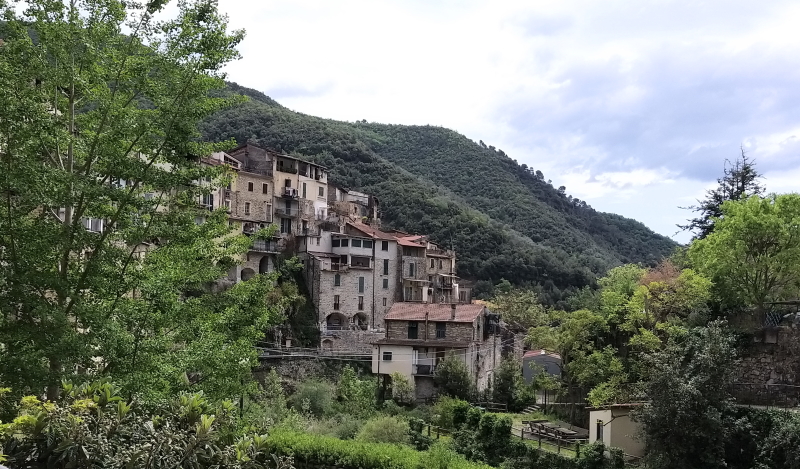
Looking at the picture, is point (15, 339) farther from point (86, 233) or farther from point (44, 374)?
point (86, 233)

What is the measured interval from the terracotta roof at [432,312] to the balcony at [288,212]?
1871 cm

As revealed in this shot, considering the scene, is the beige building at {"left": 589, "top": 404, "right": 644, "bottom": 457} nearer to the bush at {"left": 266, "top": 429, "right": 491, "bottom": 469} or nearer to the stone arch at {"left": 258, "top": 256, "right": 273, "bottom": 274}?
the bush at {"left": 266, "top": 429, "right": 491, "bottom": 469}

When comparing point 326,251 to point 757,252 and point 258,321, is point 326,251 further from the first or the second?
point 258,321

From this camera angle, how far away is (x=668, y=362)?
788 inches

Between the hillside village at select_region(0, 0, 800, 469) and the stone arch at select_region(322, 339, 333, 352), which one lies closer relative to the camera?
the hillside village at select_region(0, 0, 800, 469)

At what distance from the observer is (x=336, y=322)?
182 ft

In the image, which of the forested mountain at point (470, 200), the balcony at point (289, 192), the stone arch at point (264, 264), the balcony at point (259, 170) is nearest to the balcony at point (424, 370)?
the stone arch at point (264, 264)

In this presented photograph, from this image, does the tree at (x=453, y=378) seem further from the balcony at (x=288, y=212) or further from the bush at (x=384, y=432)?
the balcony at (x=288, y=212)

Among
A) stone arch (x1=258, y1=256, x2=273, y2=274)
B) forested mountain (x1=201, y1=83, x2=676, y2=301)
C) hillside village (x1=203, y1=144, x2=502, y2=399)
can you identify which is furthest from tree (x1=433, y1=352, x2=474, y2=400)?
forested mountain (x1=201, y1=83, x2=676, y2=301)

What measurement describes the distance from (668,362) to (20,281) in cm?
1852

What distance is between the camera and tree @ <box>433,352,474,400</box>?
36.8 meters

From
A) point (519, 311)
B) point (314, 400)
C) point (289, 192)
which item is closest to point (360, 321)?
point (289, 192)

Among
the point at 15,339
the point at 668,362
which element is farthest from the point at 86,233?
the point at 668,362

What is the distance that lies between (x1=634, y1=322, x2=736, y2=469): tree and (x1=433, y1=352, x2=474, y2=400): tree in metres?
17.8
